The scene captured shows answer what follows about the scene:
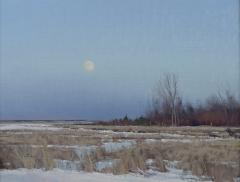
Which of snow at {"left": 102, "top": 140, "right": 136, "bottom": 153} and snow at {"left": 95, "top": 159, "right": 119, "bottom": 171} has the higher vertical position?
snow at {"left": 102, "top": 140, "right": 136, "bottom": 153}

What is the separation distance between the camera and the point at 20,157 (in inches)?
409

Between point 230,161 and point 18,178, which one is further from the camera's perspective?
point 230,161

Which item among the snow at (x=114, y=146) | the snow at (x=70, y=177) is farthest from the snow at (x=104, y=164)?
the snow at (x=114, y=146)

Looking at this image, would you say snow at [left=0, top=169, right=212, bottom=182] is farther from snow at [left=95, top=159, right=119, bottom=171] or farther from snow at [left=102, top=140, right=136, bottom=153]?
snow at [left=102, top=140, right=136, bottom=153]

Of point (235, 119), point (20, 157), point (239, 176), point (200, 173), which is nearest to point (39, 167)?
point (20, 157)

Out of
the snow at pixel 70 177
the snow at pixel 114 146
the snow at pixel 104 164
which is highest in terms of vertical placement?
the snow at pixel 114 146

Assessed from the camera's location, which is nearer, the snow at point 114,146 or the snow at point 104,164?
the snow at point 104,164

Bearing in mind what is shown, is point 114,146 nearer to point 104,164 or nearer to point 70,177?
point 104,164

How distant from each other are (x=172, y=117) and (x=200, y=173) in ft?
162

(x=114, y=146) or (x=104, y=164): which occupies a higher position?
(x=114, y=146)

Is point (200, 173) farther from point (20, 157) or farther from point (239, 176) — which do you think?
point (20, 157)

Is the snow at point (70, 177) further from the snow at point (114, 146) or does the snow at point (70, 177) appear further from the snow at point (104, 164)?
the snow at point (114, 146)

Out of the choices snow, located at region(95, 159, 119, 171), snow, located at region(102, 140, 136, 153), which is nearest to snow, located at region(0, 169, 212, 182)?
snow, located at region(95, 159, 119, 171)

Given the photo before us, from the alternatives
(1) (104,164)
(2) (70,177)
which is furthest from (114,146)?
(2) (70,177)
